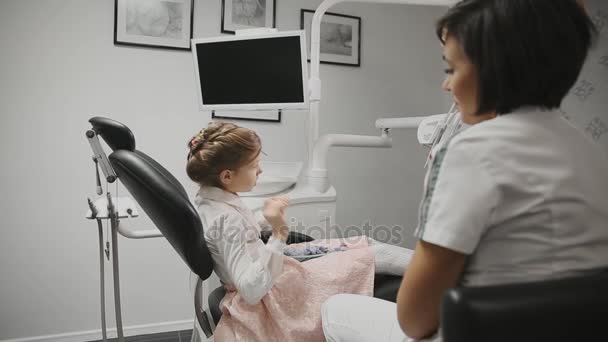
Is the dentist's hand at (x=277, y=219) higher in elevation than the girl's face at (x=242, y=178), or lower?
lower

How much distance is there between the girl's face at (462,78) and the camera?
644 millimetres

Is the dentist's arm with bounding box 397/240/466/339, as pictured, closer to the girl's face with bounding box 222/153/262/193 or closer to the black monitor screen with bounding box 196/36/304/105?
the girl's face with bounding box 222/153/262/193

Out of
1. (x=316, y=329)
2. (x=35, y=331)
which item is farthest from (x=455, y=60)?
(x=35, y=331)

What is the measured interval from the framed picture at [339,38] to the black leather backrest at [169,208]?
75.5 inches

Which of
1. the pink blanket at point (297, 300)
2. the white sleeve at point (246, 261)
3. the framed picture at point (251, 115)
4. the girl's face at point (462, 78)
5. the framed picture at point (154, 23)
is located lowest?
the pink blanket at point (297, 300)

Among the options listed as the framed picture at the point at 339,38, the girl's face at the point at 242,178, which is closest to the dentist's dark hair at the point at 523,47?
the girl's face at the point at 242,178

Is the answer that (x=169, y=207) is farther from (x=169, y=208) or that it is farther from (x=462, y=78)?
(x=462, y=78)

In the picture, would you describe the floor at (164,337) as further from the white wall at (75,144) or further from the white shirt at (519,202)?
the white shirt at (519,202)

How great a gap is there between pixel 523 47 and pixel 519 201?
0.20 m

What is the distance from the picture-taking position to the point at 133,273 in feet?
8.27

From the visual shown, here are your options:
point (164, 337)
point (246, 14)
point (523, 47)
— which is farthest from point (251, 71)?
point (523, 47)

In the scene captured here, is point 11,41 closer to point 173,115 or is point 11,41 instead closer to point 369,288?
point 173,115

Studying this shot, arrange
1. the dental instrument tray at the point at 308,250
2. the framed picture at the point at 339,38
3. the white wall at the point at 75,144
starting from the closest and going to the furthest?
the dental instrument tray at the point at 308,250 → the white wall at the point at 75,144 → the framed picture at the point at 339,38

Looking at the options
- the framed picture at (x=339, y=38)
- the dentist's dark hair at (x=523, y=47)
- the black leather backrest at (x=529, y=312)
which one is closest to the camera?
the black leather backrest at (x=529, y=312)
